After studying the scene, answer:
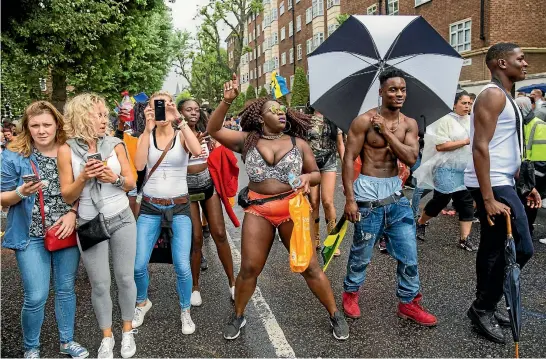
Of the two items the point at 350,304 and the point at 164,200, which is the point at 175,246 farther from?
the point at 350,304

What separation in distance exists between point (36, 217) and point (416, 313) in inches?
113

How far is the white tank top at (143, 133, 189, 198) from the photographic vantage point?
363 centimetres

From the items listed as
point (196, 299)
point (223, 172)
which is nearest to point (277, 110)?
point (223, 172)

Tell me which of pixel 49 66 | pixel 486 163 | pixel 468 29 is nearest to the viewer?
pixel 486 163

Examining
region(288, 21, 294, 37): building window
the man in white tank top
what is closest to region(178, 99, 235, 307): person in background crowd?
the man in white tank top

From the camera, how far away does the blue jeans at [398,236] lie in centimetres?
359

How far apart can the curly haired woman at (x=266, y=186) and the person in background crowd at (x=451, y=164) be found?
2.76 metres

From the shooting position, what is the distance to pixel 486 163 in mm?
3162

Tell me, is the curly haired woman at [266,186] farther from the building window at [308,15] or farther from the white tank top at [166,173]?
the building window at [308,15]

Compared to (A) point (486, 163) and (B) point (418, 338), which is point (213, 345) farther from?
(A) point (486, 163)

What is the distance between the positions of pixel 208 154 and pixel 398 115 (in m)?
1.84

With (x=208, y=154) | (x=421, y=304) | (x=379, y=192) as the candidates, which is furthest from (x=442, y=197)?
(x=208, y=154)

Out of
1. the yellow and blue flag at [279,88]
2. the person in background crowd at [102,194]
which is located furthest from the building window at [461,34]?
the person in background crowd at [102,194]

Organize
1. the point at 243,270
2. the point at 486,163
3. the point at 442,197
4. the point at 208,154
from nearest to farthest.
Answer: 1. the point at 486,163
2. the point at 243,270
3. the point at 208,154
4. the point at 442,197
